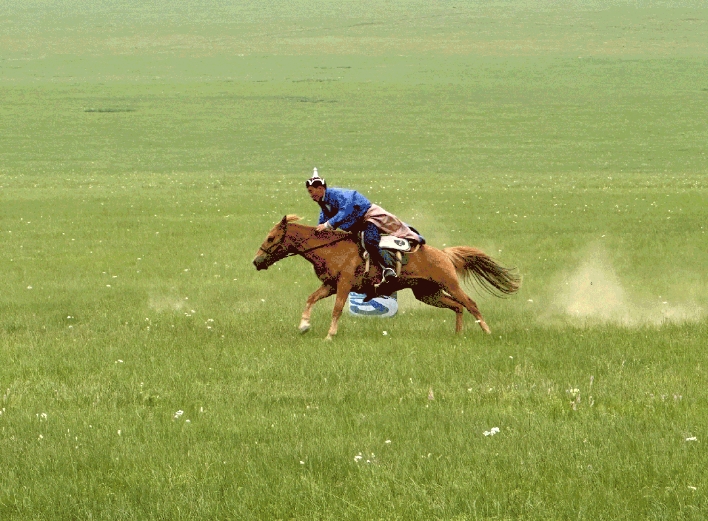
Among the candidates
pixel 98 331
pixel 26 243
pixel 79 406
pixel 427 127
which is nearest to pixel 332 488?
pixel 79 406

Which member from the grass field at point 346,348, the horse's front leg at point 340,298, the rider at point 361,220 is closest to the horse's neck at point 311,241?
the rider at point 361,220

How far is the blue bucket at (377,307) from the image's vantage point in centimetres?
1634

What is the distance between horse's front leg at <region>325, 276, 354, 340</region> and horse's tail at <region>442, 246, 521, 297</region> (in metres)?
1.56

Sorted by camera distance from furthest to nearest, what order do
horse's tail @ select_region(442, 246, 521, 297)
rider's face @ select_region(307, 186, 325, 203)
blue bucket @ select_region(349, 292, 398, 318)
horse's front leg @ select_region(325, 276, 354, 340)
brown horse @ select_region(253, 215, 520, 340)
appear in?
blue bucket @ select_region(349, 292, 398, 318) < horse's tail @ select_region(442, 246, 521, 297) < brown horse @ select_region(253, 215, 520, 340) < horse's front leg @ select_region(325, 276, 354, 340) < rider's face @ select_region(307, 186, 325, 203)

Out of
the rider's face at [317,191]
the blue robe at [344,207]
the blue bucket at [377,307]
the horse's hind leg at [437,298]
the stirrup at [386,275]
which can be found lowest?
the blue bucket at [377,307]

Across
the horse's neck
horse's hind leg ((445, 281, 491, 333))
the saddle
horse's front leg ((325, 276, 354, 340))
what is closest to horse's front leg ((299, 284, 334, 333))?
horse's front leg ((325, 276, 354, 340))

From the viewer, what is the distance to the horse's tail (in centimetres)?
1542

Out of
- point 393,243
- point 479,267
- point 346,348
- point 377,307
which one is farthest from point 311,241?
point 479,267

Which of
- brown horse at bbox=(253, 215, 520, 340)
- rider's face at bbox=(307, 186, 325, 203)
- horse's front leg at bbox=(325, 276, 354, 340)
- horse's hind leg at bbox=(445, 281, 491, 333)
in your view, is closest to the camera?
rider's face at bbox=(307, 186, 325, 203)

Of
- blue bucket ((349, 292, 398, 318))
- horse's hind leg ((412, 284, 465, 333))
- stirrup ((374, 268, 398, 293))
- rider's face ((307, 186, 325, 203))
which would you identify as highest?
rider's face ((307, 186, 325, 203))

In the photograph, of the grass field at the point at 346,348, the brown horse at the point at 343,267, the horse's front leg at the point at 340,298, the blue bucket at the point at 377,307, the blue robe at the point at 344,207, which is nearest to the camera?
the grass field at the point at 346,348

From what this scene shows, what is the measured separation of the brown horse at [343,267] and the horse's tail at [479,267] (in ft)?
1.07

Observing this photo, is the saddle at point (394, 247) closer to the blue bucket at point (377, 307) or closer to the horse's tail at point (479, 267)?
the horse's tail at point (479, 267)

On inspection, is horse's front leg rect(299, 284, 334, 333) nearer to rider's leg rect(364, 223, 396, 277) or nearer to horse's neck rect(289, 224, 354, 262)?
horse's neck rect(289, 224, 354, 262)
